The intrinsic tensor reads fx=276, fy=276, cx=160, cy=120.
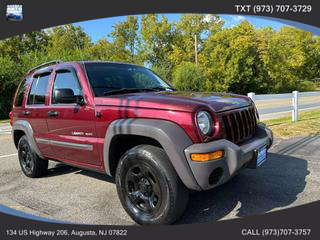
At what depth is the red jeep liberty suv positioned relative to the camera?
278 centimetres

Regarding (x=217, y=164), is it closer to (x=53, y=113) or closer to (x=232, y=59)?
(x=53, y=113)

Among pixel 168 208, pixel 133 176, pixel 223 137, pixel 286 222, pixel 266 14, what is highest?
pixel 266 14

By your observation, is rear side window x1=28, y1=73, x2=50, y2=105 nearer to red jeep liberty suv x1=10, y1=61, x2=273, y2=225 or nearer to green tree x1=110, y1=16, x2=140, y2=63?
red jeep liberty suv x1=10, y1=61, x2=273, y2=225

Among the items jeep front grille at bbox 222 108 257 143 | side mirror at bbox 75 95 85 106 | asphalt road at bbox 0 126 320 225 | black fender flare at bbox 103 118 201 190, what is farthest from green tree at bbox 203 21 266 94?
black fender flare at bbox 103 118 201 190

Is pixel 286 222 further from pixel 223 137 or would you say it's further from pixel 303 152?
pixel 303 152

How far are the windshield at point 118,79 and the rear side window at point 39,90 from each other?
989 mm

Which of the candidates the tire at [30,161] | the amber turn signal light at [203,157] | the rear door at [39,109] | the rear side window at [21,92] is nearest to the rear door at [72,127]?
the rear door at [39,109]

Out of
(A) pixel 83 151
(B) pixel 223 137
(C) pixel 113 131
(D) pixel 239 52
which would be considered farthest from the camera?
(D) pixel 239 52

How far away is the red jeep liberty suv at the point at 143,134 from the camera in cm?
278

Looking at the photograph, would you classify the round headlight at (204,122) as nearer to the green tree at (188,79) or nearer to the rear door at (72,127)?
the rear door at (72,127)

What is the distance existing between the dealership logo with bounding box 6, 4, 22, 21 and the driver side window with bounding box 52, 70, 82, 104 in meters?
2.57

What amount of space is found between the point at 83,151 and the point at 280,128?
674cm

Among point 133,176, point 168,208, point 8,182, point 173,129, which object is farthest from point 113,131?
point 8,182

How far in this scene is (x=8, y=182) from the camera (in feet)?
15.9
